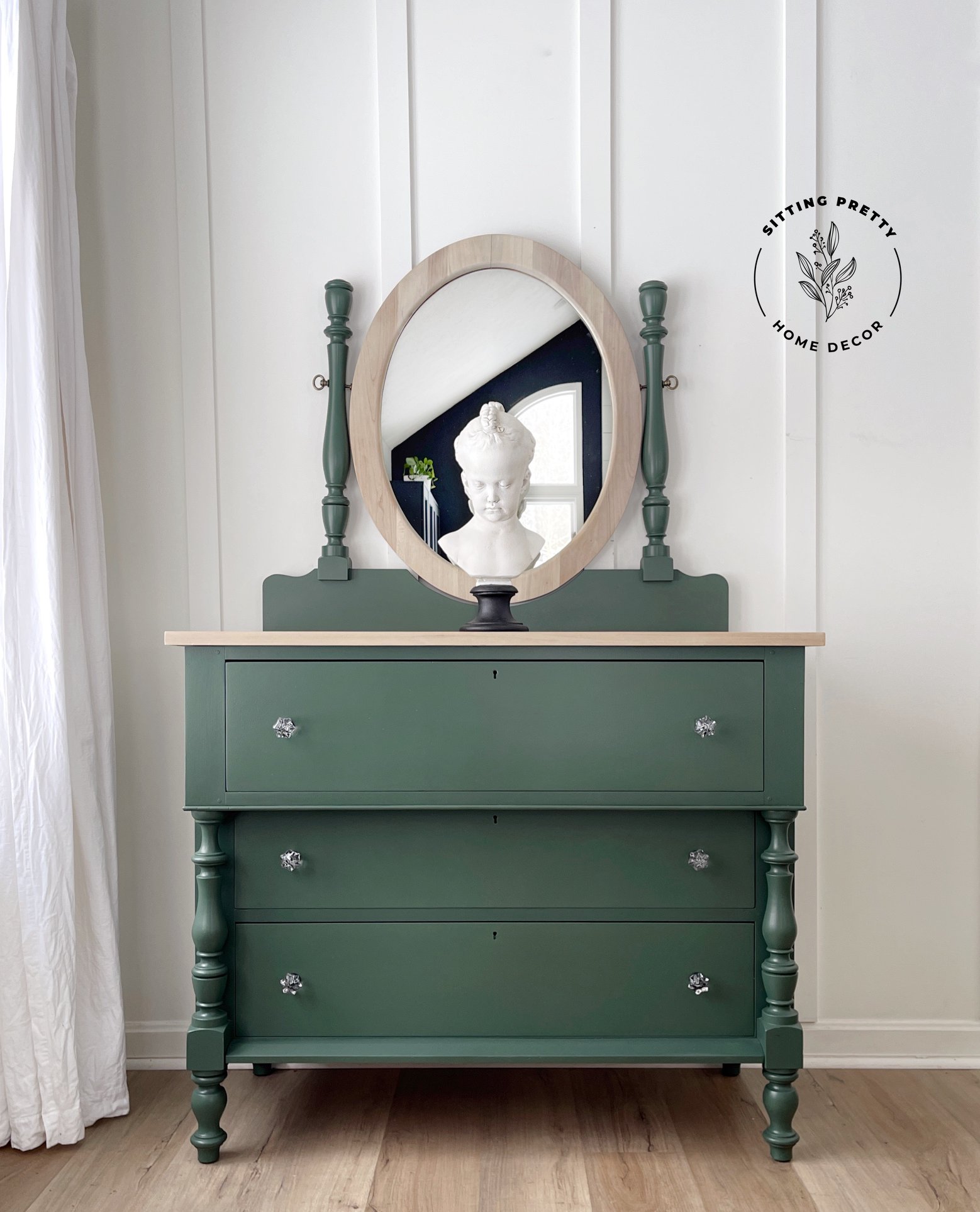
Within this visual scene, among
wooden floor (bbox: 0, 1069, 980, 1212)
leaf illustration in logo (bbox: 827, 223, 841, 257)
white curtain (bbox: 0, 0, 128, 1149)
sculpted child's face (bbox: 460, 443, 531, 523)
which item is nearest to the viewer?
wooden floor (bbox: 0, 1069, 980, 1212)

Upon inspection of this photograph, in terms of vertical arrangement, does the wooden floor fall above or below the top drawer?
below

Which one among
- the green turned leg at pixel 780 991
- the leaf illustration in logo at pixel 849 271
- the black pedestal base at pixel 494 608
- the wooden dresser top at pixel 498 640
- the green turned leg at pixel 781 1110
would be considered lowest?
the green turned leg at pixel 781 1110

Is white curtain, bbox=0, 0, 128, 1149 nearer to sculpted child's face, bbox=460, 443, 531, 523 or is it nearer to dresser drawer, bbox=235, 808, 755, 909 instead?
dresser drawer, bbox=235, 808, 755, 909

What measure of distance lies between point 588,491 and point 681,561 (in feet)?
0.90

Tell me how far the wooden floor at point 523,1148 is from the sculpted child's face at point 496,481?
4.11 feet

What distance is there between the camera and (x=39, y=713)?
5.39ft

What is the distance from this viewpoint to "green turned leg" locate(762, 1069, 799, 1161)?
1.57m

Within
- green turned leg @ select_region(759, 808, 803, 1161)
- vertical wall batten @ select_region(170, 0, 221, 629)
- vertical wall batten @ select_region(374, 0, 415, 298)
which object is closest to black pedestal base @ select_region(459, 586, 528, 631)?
green turned leg @ select_region(759, 808, 803, 1161)

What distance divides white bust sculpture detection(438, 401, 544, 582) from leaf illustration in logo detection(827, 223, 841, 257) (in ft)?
2.74

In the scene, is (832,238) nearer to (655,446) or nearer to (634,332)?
(634,332)

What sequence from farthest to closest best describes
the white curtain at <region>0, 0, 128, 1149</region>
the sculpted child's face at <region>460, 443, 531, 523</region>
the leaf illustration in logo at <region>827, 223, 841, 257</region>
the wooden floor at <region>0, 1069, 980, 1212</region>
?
the leaf illustration in logo at <region>827, 223, 841, 257</region> → the sculpted child's face at <region>460, 443, 531, 523</region> → the white curtain at <region>0, 0, 128, 1149</region> → the wooden floor at <region>0, 1069, 980, 1212</region>

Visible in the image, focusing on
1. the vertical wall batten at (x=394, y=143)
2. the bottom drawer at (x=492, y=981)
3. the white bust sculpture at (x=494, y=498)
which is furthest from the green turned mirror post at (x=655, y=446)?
the bottom drawer at (x=492, y=981)

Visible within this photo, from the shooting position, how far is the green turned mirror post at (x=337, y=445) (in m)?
2.00

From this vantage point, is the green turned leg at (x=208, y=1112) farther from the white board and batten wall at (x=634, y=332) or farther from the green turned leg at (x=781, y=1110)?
the green turned leg at (x=781, y=1110)
